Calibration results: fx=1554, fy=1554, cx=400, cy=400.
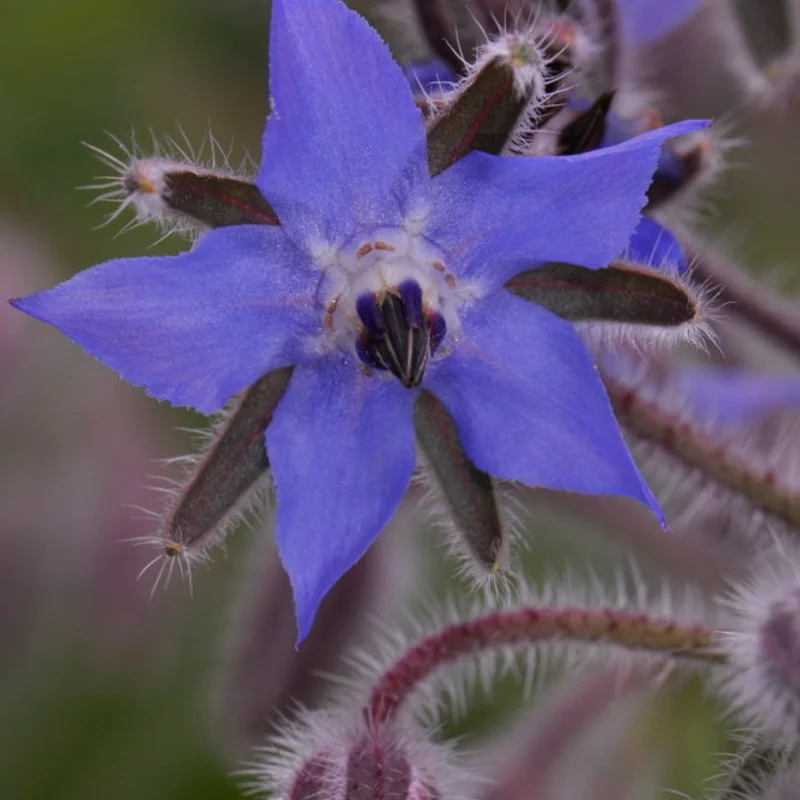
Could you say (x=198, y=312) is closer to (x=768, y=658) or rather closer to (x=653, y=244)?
(x=653, y=244)

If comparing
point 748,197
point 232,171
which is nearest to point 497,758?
point 232,171

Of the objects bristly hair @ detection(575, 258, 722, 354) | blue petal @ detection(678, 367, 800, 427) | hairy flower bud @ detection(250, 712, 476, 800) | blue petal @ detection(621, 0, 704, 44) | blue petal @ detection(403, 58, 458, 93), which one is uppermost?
blue petal @ detection(621, 0, 704, 44)

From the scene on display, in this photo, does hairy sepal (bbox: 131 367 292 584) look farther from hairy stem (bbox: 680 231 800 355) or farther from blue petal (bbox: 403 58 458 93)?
hairy stem (bbox: 680 231 800 355)

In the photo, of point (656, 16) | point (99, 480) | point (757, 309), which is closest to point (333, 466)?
point (757, 309)

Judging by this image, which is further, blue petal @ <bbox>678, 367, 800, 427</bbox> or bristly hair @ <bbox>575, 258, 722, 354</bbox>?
blue petal @ <bbox>678, 367, 800, 427</bbox>

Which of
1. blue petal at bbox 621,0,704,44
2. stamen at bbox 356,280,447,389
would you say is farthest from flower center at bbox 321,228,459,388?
blue petal at bbox 621,0,704,44

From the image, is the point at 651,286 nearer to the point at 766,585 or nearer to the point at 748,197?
the point at 766,585
